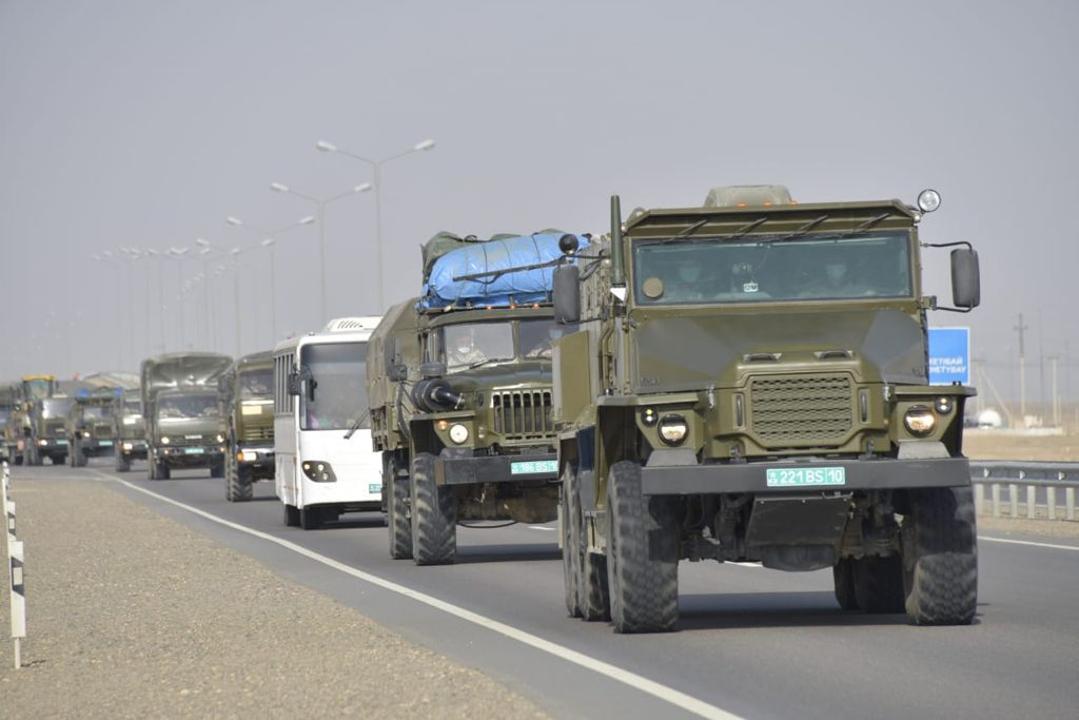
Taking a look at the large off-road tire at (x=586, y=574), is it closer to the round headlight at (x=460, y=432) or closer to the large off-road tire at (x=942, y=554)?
the large off-road tire at (x=942, y=554)

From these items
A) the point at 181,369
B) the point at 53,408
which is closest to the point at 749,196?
the point at 181,369

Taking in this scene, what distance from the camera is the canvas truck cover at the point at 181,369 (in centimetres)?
6912

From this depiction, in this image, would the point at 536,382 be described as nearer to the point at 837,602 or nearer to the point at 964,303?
the point at 837,602

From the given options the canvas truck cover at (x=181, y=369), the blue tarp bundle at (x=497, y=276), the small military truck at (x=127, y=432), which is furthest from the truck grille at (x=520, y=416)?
the small military truck at (x=127, y=432)

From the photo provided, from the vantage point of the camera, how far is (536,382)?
23.7 metres

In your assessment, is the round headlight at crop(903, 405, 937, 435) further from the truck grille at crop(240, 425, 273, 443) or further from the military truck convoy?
the truck grille at crop(240, 425, 273, 443)

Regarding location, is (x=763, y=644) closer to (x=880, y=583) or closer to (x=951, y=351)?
(x=880, y=583)

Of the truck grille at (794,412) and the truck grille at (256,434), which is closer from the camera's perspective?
the truck grille at (794,412)

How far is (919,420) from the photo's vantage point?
14945 millimetres

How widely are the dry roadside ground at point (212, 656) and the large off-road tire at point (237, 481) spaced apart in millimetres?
20169

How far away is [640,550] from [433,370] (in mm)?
Result: 9943

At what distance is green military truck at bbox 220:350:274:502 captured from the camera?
46594mm

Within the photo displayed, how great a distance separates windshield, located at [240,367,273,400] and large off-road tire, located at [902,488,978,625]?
3367 centimetres

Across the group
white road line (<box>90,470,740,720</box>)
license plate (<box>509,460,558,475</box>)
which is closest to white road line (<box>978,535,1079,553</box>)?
license plate (<box>509,460,558,475</box>)
